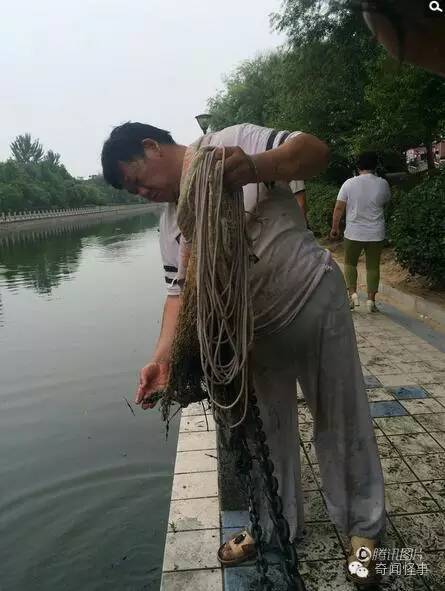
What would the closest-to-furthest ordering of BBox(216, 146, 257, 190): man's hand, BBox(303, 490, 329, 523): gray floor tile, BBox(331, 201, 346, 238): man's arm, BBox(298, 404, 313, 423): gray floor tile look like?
BBox(216, 146, 257, 190): man's hand → BBox(303, 490, 329, 523): gray floor tile → BBox(298, 404, 313, 423): gray floor tile → BBox(331, 201, 346, 238): man's arm

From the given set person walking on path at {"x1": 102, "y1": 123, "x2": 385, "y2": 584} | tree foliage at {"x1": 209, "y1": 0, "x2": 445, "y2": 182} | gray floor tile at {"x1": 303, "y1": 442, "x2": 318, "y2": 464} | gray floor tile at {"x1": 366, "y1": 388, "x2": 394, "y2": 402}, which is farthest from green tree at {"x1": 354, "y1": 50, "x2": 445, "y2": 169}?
person walking on path at {"x1": 102, "y1": 123, "x2": 385, "y2": 584}

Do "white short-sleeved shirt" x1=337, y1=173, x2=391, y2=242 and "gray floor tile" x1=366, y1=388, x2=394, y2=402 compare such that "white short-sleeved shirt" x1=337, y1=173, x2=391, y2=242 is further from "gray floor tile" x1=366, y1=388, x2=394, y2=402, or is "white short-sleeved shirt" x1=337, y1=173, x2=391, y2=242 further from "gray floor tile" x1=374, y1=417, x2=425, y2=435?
"gray floor tile" x1=374, y1=417, x2=425, y2=435

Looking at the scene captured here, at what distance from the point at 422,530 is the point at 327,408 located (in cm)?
86

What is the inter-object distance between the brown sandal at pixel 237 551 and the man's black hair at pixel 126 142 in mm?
1591

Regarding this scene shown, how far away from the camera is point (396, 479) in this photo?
8.82 ft

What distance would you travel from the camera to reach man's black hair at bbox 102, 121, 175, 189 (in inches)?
69.6

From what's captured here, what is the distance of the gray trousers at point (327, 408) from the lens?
5.97 ft

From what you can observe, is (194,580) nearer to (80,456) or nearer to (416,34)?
(416,34)

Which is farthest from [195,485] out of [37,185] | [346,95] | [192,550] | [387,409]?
[37,185]

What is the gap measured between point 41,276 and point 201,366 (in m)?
15.6

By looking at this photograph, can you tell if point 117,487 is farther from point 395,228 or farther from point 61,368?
point 395,228

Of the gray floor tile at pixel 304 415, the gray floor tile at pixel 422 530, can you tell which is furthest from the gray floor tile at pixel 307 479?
the gray floor tile at pixel 304 415

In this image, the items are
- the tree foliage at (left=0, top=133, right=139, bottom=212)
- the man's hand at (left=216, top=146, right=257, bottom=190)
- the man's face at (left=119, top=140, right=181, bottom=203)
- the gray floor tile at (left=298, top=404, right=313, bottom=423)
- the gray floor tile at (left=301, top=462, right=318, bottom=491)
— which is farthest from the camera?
the tree foliage at (left=0, top=133, right=139, bottom=212)

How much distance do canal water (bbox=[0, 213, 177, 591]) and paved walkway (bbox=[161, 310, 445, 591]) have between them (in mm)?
650
